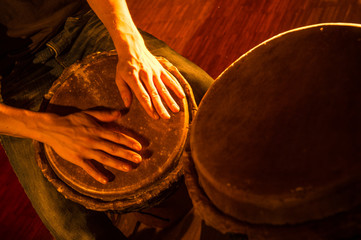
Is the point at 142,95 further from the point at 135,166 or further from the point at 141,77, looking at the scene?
the point at 135,166

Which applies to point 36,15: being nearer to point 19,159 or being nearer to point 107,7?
point 107,7

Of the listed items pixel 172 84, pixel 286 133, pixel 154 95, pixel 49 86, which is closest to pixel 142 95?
pixel 154 95

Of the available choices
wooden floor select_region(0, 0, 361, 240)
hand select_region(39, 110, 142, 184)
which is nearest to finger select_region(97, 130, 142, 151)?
hand select_region(39, 110, 142, 184)

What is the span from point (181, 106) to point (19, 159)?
3.00ft

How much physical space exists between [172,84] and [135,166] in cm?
39

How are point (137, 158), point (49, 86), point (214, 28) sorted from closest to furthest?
point (137, 158)
point (49, 86)
point (214, 28)

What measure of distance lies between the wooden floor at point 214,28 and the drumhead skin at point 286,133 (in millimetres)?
1496

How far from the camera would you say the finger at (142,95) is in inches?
43.8

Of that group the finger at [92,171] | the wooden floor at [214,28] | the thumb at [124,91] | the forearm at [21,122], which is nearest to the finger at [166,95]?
Result: the thumb at [124,91]

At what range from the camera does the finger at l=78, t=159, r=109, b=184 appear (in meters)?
1.06

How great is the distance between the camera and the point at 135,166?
1071 millimetres

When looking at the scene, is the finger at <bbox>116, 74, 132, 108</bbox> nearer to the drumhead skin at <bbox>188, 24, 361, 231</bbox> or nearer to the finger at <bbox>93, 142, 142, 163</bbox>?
the finger at <bbox>93, 142, 142, 163</bbox>

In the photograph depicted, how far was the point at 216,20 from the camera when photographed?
2.77 m

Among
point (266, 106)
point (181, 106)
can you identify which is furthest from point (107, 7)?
point (266, 106)
